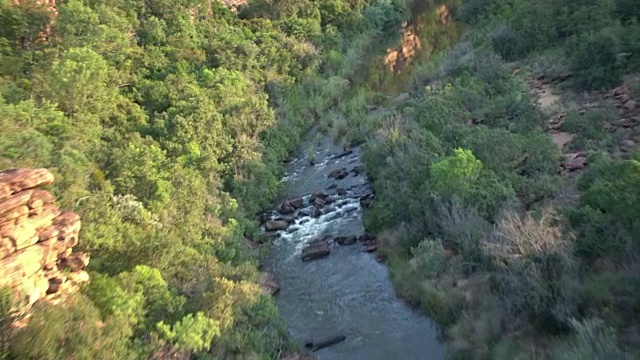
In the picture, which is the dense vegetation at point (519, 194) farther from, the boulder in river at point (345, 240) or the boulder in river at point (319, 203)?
the boulder in river at point (319, 203)

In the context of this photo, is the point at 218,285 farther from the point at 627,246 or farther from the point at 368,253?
the point at 627,246

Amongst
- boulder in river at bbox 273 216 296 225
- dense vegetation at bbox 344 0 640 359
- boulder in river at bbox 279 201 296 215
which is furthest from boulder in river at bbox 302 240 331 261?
boulder in river at bbox 279 201 296 215

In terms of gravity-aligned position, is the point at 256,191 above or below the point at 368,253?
above

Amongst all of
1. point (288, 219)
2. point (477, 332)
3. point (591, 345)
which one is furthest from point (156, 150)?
point (591, 345)

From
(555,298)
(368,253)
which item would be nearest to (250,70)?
(368,253)

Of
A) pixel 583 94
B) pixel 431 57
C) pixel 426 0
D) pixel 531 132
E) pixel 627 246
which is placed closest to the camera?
pixel 627 246

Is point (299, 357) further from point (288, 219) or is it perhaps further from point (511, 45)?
point (511, 45)
